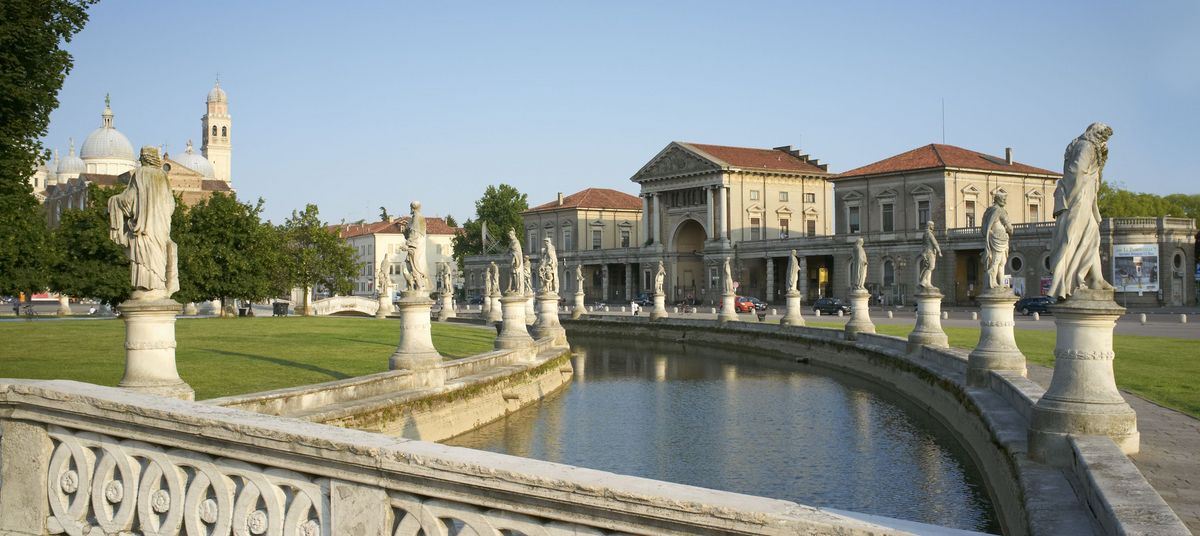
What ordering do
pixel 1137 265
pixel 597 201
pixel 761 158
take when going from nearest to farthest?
pixel 1137 265
pixel 761 158
pixel 597 201

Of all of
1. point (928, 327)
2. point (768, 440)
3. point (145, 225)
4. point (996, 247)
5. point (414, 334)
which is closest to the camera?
point (145, 225)

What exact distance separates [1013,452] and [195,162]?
441 feet

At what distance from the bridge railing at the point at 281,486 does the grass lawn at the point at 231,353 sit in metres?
9.29

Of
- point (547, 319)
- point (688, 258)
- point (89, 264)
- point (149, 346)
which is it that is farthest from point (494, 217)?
point (149, 346)

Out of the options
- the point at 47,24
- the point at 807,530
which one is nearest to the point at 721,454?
the point at 807,530

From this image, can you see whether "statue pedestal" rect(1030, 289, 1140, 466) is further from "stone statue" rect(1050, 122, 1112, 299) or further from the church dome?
the church dome

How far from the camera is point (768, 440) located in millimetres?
18797

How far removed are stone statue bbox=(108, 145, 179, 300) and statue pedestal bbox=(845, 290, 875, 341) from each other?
23.8 metres

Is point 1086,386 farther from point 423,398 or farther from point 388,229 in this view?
point 388,229

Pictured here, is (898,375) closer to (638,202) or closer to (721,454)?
(721,454)

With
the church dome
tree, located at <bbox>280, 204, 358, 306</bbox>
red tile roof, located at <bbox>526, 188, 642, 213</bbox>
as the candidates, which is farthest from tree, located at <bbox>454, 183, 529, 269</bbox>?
tree, located at <bbox>280, 204, 358, 306</bbox>

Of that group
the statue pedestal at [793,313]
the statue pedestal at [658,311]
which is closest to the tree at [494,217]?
the statue pedestal at [658,311]

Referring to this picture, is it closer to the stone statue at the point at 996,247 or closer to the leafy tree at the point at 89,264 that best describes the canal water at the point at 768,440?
the stone statue at the point at 996,247

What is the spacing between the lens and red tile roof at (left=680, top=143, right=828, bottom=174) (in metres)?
85.6
